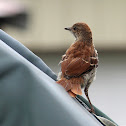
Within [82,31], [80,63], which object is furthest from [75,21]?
[80,63]

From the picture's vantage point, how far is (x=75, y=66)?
1540 mm

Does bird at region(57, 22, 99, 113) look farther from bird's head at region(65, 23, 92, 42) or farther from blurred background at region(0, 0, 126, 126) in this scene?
blurred background at region(0, 0, 126, 126)

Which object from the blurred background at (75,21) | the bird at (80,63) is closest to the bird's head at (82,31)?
the bird at (80,63)

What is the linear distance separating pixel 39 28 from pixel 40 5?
364 mm

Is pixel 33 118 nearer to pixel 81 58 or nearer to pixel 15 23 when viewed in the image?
pixel 81 58

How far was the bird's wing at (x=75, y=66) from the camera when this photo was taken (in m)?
1.55

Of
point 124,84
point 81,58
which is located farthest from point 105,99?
point 81,58

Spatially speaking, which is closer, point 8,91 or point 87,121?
point 8,91

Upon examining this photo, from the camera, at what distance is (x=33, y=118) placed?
0.96 meters

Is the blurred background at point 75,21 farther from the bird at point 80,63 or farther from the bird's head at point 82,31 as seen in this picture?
the bird at point 80,63

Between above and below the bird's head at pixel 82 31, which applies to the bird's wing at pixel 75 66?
below

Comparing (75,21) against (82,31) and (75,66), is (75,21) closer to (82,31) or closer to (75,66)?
(82,31)

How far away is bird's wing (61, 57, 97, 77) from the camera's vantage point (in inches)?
61.2

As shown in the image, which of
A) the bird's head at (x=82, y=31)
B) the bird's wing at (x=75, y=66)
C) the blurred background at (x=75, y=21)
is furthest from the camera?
the blurred background at (x=75, y=21)
